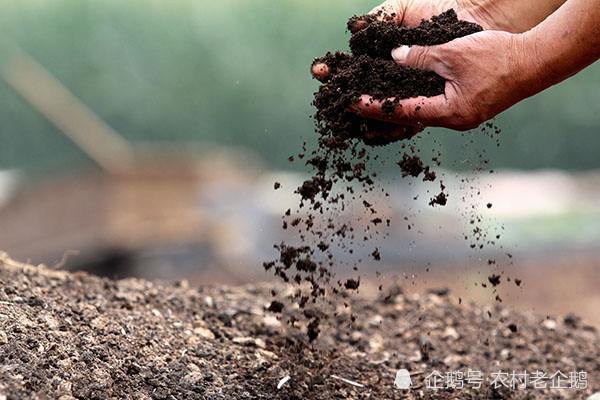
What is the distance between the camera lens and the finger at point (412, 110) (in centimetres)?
229

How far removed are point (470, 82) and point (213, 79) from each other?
855cm

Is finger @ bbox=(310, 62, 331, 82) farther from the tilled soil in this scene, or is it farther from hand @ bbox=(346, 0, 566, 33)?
the tilled soil

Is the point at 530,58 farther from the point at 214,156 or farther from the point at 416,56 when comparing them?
the point at 214,156

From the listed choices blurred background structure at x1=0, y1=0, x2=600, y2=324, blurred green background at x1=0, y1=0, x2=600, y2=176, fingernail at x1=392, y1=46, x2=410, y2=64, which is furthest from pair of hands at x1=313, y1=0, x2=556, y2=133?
blurred green background at x1=0, y1=0, x2=600, y2=176

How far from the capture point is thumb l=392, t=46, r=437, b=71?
2.35 meters

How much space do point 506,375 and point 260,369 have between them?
895 millimetres

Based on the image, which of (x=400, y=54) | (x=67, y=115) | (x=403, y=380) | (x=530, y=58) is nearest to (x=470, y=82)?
(x=530, y=58)

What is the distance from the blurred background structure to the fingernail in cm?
170

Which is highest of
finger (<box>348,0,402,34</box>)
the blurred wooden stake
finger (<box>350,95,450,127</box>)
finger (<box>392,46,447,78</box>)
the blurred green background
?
the blurred green background

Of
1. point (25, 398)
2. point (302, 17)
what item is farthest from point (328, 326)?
point (302, 17)

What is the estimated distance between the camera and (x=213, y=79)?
10578 mm

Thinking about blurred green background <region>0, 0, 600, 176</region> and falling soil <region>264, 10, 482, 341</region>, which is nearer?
falling soil <region>264, 10, 482, 341</region>

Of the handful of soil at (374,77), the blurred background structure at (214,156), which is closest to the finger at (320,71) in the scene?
the handful of soil at (374,77)

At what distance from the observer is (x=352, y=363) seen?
8.87ft
